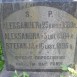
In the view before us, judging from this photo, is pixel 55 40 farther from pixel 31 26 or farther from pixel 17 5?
pixel 17 5

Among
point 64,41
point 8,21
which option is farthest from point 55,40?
point 8,21

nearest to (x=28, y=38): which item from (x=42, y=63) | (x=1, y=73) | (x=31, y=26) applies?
(x=31, y=26)

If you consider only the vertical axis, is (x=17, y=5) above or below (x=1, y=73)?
above

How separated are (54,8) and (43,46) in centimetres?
43

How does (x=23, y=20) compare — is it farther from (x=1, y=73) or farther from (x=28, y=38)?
(x=1, y=73)

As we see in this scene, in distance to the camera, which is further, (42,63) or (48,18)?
(42,63)

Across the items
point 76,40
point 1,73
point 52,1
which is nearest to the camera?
point 52,1

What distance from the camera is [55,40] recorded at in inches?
113

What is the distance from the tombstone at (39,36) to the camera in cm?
273

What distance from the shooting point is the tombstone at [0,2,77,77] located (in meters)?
2.73

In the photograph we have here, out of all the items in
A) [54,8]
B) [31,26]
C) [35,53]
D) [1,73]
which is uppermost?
[54,8]

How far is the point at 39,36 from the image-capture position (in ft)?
9.37

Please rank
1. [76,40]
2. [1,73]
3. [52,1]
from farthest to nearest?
[1,73], [76,40], [52,1]

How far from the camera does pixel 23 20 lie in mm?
2793
